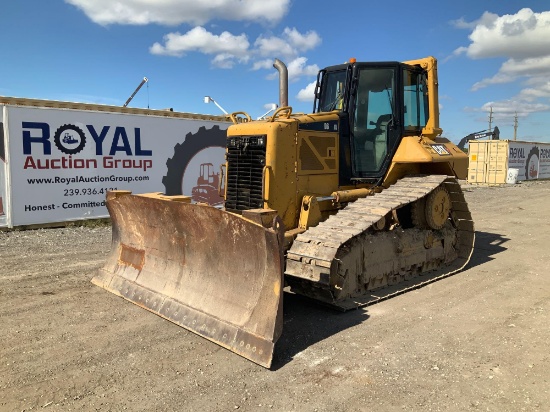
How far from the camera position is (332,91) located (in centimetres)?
679

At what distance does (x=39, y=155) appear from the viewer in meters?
10.3

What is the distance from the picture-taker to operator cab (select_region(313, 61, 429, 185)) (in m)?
6.44

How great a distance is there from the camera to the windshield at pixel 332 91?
6574mm

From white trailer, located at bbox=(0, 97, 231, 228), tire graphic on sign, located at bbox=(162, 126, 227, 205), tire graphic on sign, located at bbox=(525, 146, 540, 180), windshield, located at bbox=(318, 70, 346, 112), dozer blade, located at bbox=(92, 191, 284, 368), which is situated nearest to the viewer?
dozer blade, located at bbox=(92, 191, 284, 368)

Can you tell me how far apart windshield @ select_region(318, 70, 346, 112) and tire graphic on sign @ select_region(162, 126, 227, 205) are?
6790 millimetres

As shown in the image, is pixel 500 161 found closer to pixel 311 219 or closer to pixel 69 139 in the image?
pixel 69 139

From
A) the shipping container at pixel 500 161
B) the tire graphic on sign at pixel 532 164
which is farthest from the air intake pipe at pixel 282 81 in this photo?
the tire graphic on sign at pixel 532 164

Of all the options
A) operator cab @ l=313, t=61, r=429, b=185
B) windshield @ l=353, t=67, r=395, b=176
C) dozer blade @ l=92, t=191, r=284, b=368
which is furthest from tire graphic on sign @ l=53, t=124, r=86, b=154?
windshield @ l=353, t=67, r=395, b=176

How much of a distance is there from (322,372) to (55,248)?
6577mm

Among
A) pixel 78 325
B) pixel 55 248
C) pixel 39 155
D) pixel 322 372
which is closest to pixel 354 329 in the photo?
pixel 322 372

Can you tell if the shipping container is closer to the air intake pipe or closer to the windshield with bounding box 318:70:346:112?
the windshield with bounding box 318:70:346:112

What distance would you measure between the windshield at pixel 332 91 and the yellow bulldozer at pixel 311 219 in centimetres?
2

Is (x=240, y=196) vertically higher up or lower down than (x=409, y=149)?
lower down

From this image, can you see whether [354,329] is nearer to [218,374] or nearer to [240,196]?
[218,374]
